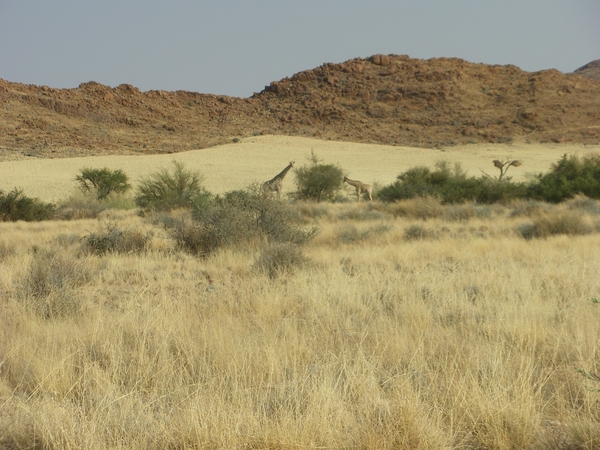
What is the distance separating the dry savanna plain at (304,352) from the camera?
3061 millimetres

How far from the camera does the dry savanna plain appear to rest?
3.06 m

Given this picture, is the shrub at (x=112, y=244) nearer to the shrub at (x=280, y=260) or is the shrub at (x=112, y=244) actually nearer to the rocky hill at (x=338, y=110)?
the shrub at (x=280, y=260)

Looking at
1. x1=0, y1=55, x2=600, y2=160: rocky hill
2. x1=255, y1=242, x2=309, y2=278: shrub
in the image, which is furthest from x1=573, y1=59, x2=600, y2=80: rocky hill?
x1=255, y1=242, x2=309, y2=278: shrub

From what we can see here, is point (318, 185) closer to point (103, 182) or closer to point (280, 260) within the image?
point (103, 182)

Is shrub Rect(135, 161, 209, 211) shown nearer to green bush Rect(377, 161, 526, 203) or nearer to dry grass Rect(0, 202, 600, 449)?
green bush Rect(377, 161, 526, 203)

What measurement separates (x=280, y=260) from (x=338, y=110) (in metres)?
82.4

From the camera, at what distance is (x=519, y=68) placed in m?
102

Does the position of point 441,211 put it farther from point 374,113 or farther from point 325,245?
point 374,113

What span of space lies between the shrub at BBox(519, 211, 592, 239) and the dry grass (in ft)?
14.8

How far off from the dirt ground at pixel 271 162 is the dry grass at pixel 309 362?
85.0 feet

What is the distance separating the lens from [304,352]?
4355 mm

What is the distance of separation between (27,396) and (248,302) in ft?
8.65

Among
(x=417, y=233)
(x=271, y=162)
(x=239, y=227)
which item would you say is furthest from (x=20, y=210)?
(x=271, y=162)

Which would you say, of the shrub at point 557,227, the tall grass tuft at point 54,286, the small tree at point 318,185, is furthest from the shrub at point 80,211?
the shrub at point 557,227
